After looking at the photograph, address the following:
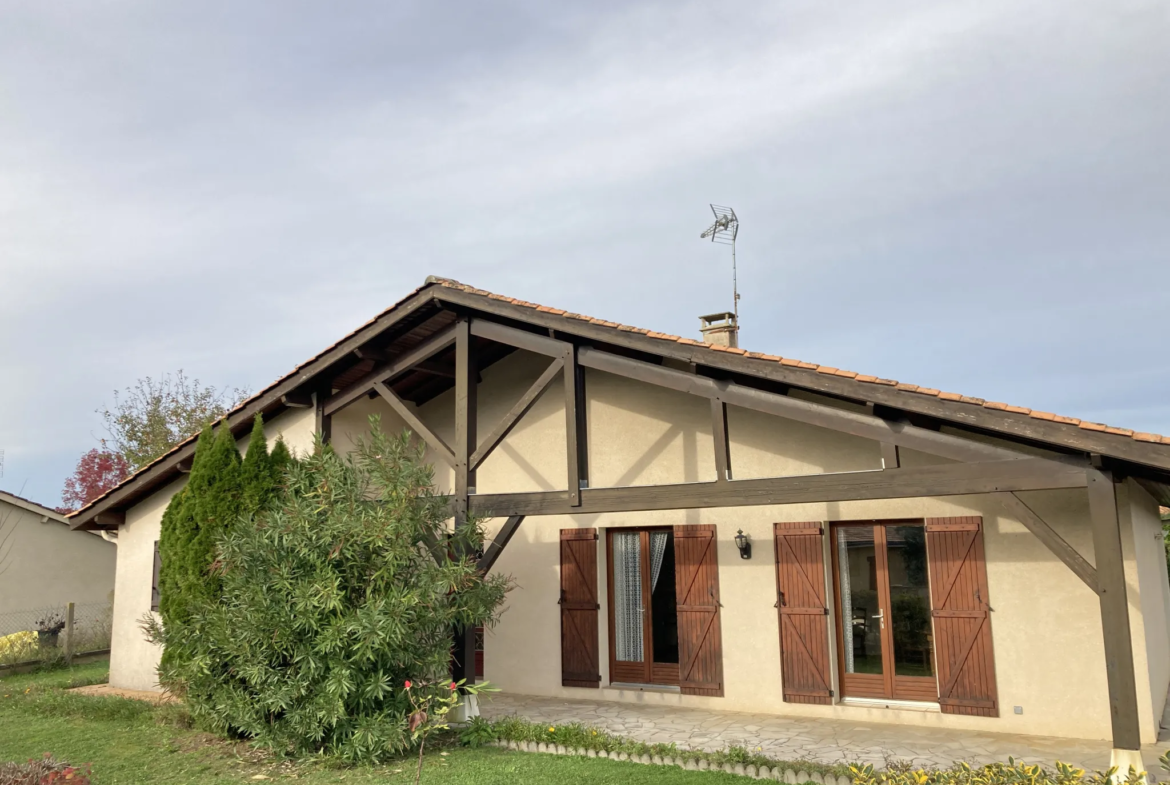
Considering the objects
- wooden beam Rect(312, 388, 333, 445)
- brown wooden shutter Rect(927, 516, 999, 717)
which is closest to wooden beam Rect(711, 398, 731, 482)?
brown wooden shutter Rect(927, 516, 999, 717)

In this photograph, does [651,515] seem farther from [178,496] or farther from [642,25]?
[642,25]

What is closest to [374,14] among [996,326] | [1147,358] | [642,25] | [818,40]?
[642,25]

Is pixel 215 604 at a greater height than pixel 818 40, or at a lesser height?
lesser

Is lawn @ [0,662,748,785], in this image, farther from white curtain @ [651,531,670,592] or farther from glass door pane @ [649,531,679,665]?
white curtain @ [651,531,670,592]

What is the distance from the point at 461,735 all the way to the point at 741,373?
442cm

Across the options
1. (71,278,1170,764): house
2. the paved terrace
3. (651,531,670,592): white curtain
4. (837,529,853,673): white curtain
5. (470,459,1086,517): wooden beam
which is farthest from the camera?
(651,531,670,592): white curtain

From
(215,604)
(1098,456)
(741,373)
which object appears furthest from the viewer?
(215,604)

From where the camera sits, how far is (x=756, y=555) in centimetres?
937

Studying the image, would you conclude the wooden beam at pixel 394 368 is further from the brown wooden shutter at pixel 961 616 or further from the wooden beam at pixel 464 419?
the brown wooden shutter at pixel 961 616

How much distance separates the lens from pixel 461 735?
8.06 m

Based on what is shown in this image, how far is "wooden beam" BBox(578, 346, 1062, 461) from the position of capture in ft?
21.3

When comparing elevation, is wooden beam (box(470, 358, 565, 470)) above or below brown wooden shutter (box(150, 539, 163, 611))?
above

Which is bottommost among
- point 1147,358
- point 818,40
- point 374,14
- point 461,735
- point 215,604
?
point 461,735

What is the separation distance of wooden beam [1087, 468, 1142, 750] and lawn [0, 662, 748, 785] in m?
2.71
